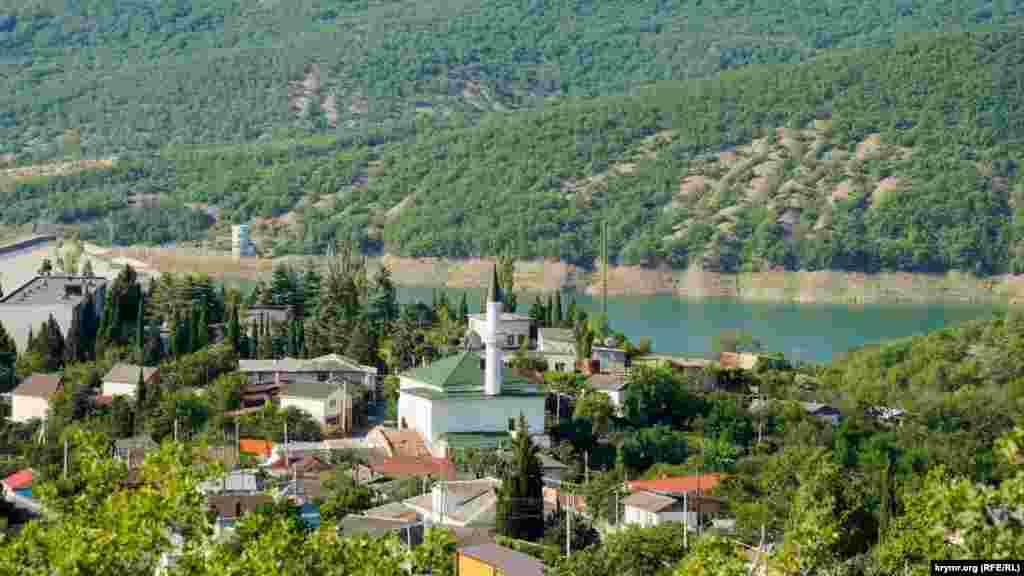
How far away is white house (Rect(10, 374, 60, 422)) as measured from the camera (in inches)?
1519

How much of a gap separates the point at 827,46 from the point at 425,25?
1304 inches

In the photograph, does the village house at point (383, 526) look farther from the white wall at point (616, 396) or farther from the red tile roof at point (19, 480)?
the white wall at point (616, 396)

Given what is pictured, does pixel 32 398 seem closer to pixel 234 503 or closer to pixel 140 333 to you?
pixel 140 333

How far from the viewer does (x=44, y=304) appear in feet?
148

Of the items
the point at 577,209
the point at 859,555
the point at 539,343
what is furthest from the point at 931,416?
the point at 577,209

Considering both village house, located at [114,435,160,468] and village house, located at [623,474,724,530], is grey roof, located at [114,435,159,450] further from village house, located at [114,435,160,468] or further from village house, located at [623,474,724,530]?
village house, located at [623,474,724,530]

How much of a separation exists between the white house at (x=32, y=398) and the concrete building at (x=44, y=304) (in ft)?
14.9

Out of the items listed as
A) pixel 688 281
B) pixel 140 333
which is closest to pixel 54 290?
pixel 140 333

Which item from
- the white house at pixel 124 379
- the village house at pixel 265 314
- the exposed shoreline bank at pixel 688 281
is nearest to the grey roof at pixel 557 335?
the village house at pixel 265 314

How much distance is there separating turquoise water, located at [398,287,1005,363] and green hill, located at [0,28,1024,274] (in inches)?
322

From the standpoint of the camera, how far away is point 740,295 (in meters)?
95.9

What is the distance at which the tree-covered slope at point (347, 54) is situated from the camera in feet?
479

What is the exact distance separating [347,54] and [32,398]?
121001mm

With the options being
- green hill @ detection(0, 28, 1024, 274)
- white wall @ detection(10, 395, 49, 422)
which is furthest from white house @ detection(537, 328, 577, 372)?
green hill @ detection(0, 28, 1024, 274)
